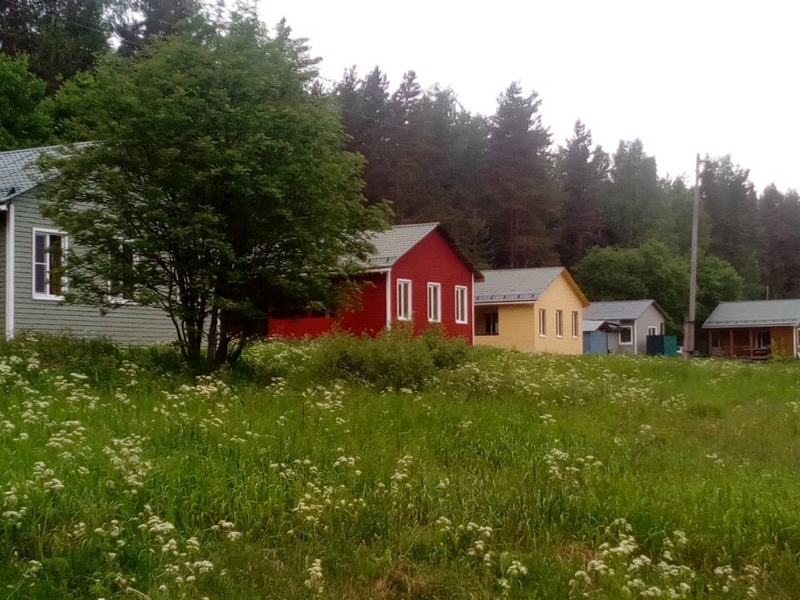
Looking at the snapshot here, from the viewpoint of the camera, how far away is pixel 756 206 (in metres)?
97.8

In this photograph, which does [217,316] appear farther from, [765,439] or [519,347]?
[519,347]

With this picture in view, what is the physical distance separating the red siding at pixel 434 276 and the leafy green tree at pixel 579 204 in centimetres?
3898

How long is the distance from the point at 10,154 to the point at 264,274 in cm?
1233

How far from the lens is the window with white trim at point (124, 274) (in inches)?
535

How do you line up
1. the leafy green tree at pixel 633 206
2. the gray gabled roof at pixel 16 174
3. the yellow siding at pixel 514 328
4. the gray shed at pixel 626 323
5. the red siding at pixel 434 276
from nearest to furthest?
1. the gray gabled roof at pixel 16 174
2. the red siding at pixel 434 276
3. the yellow siding at pixel 514 328
4. the gray shed at pixel 626 323
5. the leafy green tree at pixel 633 206

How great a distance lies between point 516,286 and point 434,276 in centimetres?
959

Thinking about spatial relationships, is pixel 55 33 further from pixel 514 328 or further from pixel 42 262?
pixel 42 262

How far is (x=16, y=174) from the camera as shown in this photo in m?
20.1

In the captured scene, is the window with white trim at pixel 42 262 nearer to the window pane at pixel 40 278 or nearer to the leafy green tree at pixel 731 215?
the window pane at pixel 40 278

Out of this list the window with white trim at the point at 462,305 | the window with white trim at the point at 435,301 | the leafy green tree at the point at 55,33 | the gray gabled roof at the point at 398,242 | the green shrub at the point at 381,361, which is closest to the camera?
the green shrub at the point at 381,361

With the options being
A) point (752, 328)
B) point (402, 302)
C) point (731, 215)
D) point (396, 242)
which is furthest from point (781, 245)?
point (402, 302)

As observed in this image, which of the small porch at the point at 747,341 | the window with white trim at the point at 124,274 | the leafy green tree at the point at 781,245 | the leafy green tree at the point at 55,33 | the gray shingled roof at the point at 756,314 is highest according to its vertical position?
the leafy green tree at the point at 55,33

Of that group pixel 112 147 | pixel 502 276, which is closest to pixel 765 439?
pixel 112 147

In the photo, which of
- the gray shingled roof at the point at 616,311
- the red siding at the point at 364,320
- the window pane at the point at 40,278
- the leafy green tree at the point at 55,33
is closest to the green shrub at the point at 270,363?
the window pane at the point at 40,278
